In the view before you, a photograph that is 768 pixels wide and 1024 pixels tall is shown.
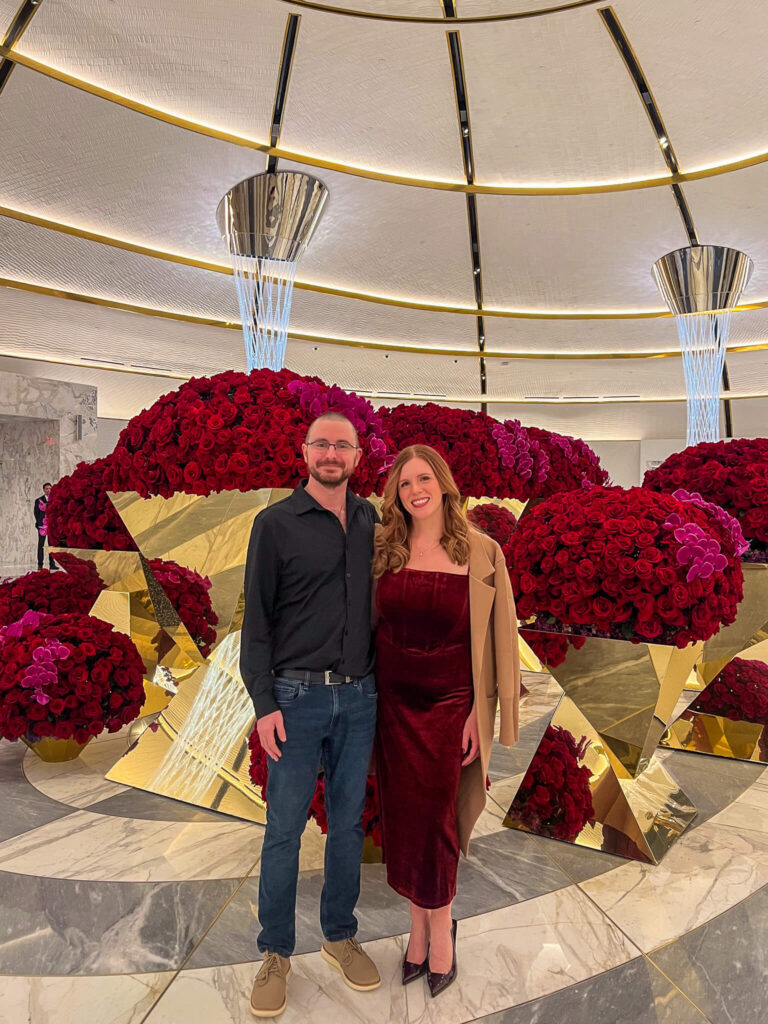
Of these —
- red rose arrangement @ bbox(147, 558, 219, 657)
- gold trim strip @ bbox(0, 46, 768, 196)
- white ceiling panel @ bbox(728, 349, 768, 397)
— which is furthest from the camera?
white ceiling panel @ bbox(728, 349, 768, 397)

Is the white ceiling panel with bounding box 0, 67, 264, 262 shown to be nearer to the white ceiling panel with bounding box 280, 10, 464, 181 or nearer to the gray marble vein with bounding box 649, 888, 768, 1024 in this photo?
the white ceiling panel with bounding box 280, 10, 464, 181

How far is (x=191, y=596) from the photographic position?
9.71ft

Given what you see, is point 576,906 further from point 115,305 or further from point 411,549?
point 115,305

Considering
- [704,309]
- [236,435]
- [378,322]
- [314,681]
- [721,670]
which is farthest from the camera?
[378,322]

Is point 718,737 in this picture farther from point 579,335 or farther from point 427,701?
point 579,335

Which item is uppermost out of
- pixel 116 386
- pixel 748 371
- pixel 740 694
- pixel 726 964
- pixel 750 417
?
pixel 748 371

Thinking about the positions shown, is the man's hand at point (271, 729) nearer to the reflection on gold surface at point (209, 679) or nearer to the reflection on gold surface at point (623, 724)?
the reflection on gold surface at point (209, 679)

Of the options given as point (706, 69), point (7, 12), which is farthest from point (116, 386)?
point (706, 69)

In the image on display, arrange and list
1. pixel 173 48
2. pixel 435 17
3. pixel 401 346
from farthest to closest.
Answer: pixel 401 346 < pixel 173 48 < pixel 435 17

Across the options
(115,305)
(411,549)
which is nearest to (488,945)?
(411,549)

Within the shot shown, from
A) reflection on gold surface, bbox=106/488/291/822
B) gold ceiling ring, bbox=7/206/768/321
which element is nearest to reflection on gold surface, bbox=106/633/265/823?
reflection on gold surface, bbox=106/488/291/822

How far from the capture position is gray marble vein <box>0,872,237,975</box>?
1.90 metres

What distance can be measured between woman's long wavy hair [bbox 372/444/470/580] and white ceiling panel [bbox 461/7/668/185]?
5348 millimetres

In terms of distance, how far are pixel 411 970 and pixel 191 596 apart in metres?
1.65
